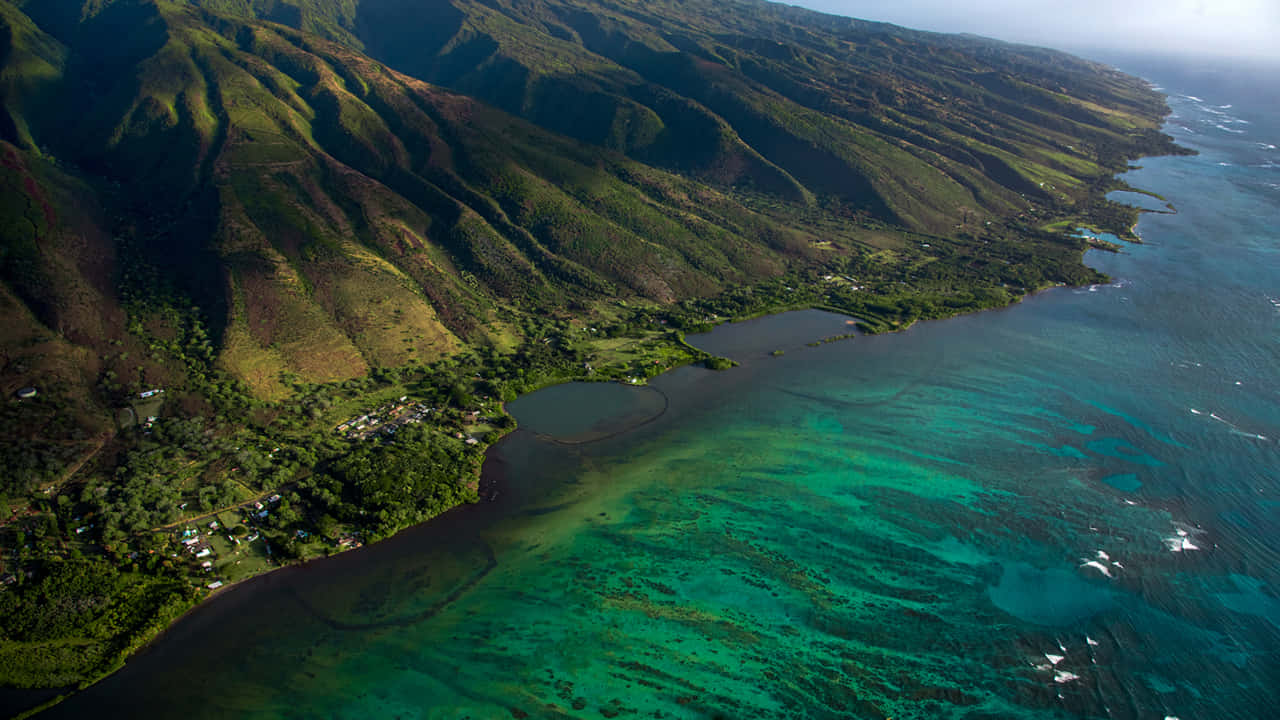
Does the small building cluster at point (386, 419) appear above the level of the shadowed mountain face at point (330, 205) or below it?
below

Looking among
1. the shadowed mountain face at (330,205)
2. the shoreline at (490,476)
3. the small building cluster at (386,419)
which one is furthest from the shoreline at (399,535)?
the shadowed mountain face at (330,205)

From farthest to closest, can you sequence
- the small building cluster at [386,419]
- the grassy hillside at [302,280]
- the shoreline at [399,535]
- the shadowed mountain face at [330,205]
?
the shadowed mountain face at [330,205], the small building cluster at [386,419], the grassy hillside at [302,280], the shoreline at [399,535]

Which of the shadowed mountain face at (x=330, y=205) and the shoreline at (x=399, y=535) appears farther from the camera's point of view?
the shadowed mountain face at (x=330, y=205)

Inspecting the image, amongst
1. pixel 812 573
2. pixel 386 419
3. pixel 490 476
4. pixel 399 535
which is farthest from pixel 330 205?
pixel 812 573

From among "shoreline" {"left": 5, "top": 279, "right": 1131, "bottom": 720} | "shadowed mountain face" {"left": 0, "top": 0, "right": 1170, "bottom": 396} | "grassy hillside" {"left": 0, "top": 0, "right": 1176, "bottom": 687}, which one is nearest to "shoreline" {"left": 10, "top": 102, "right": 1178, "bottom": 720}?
"shoreline" {"left": 5, "top": 279, "right": 1131, "bottom": 720}

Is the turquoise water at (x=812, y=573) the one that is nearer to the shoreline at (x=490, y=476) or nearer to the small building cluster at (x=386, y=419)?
the shoreline at (x=490, y=476)

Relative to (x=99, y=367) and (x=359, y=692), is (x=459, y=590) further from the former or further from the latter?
(x=99, y=367)

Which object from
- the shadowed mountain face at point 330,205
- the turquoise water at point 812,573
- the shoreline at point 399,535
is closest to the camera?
the shoreline at point 399,535

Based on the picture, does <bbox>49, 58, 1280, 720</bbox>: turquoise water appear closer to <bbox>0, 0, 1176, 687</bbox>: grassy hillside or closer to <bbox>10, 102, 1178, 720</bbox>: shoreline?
<bbox>10, 102, 1178, 720</bbox>: shoreline
